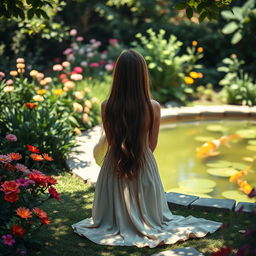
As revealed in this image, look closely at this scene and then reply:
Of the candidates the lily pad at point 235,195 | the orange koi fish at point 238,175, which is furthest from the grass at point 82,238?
the orange koi fish at point 238,175

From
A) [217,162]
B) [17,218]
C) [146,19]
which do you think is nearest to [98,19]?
[146,19]

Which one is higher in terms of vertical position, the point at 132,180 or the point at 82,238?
the point at 132,180

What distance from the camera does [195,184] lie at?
211 inches

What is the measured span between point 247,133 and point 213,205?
3.40 m

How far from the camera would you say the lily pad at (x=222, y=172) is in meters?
5.59

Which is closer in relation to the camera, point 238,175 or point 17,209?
point 17,209

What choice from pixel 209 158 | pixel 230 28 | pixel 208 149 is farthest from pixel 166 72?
pixel 209 158

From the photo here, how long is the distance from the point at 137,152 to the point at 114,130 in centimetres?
24

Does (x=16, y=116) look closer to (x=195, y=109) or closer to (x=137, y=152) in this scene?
(x=137, y=152)

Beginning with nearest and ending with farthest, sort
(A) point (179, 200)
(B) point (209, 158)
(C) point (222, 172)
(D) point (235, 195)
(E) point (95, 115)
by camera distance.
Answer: (A) point (179, 200), (D) point (235, 195), (C) point (222, 172), (B) point (209, 158), (E) point (95, 115)

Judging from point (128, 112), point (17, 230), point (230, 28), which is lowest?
point (17, 230)

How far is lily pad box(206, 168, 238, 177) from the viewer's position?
5.59 meters

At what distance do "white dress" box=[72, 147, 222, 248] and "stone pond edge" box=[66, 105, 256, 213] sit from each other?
1.17 ft

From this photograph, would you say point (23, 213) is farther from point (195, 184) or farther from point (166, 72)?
point (166, 72)
